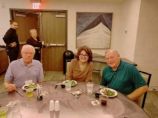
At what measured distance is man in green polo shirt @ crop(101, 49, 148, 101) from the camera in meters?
2.06

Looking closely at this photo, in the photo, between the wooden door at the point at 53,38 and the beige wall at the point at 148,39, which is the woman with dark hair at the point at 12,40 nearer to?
the wooden door at the point at 53,38

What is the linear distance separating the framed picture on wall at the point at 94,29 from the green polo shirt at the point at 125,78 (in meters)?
3.09

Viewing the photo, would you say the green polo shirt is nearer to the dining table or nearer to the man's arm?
the man's arm

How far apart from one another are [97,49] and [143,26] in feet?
6.33

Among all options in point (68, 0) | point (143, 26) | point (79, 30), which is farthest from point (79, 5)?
point (143, 26)

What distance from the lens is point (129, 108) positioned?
1604 mm

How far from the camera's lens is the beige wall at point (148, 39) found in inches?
140

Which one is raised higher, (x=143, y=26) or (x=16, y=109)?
(x=143, y=26)

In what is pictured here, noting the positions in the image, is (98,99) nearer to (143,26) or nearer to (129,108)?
(129,108)

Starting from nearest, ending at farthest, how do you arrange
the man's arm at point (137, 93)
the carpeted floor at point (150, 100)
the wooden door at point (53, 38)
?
the man's arm at point (137, 93) → the carpeted floor at point (150, 100) → the wooden door at point (53, 38)

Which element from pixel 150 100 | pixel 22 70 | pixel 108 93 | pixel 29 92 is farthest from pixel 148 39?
pixel 29 92

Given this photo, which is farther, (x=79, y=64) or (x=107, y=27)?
(x=107, y=27)

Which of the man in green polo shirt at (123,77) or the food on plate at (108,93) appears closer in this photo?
the food on plate at (108,93)

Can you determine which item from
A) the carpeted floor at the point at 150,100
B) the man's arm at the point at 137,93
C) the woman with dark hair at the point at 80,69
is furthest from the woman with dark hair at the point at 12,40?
the man's arm at the point at 137,93
